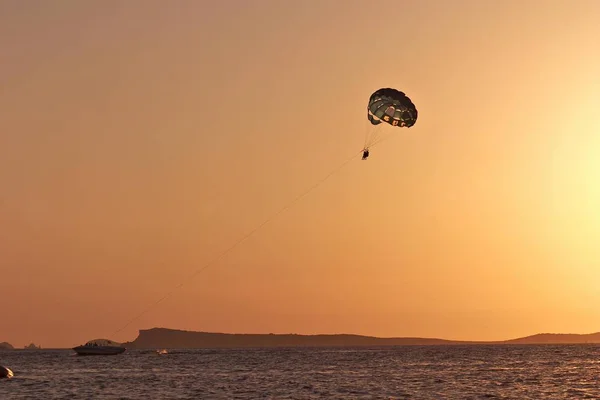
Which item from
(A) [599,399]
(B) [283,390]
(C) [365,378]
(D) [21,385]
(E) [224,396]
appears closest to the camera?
(A) [599,399]

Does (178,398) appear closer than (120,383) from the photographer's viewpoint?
Yes

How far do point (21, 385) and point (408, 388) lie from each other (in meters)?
43.2

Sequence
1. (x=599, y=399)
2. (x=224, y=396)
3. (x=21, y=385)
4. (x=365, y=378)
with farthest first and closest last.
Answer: (x=365, y=378) < (x=21, y=385) < (x=224, y=396) < (x=599, y=399)

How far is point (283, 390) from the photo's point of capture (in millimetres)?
88812

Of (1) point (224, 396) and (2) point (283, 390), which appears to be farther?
(2) point (283, 390)

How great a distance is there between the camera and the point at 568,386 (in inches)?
3713

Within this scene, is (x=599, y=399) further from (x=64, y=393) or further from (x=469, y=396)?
(x=64, y=393)

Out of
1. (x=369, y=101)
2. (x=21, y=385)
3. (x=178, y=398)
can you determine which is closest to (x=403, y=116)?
(x=369, y=101)

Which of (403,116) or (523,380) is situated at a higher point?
(403,116)

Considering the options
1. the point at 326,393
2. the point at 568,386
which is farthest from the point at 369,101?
the point at 568,386

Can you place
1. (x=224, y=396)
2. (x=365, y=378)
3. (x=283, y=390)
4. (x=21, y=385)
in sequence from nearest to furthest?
(x=224, y=396), (x=283, y=390), (x=21, y=385), (x=365, y=378)

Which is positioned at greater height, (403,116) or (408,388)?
(403,116)

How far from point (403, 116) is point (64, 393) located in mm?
42125

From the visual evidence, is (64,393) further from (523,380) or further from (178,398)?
(523,380)
